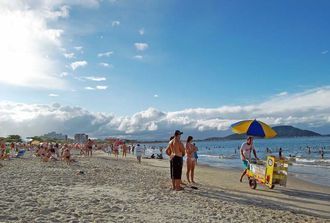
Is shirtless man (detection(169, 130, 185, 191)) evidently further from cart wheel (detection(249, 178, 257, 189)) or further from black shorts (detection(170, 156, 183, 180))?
cart wheel (detection(249, 178, 257, 189))

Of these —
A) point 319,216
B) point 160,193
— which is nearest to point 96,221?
point 160,193

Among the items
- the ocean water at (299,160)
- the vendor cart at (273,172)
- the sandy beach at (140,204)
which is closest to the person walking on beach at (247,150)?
the vendor cart at (273,172)

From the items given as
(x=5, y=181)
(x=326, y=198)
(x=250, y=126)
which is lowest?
(x=326, y=198)

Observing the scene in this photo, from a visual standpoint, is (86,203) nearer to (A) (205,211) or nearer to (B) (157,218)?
(B) (157,218)

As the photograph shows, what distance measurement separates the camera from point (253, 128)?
11.4m

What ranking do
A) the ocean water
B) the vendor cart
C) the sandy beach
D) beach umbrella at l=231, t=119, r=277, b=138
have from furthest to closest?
the ocean water
beach umbrella at l=231, t=119, r=277, b=138
the vendor cart
the sandy beach

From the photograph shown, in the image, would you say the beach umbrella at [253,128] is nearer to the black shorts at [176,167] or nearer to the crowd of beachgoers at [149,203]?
the crowd of beachgoers at [149,203]

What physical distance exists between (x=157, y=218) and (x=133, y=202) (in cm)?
147

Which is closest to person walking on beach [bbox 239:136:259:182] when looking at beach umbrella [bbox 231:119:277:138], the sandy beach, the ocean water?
beach umbrella [bbox 231:119:277:138]

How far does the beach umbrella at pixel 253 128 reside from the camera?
11.2 metres

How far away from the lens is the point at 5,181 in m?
10.2

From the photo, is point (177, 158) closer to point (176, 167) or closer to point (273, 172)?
point (176, 167)

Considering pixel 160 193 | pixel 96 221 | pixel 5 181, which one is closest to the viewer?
pixel 96 221

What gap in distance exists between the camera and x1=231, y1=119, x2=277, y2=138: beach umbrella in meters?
11.2
